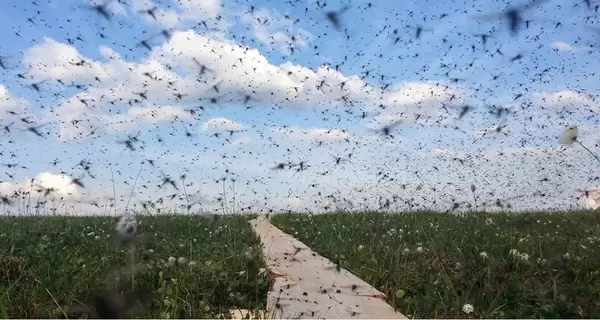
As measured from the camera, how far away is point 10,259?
7582 mm

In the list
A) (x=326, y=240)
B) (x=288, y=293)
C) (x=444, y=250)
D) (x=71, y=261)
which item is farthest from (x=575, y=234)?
(x=71, y=261)

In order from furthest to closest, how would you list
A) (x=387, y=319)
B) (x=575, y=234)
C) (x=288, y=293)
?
(x=575, y=234) < (x=288, y=293) < (x=387, y=319)

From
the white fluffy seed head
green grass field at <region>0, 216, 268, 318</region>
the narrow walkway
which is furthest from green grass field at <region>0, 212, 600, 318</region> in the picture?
the white fluffy seed head

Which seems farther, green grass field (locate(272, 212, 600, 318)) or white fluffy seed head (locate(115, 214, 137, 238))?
green grass field (locate(272, 212, 600, 318))

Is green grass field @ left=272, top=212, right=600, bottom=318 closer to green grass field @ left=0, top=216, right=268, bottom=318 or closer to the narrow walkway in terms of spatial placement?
the narrow walkway

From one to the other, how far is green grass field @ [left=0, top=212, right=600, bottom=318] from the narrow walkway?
279mm

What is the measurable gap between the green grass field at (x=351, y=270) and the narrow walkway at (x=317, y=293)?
28cm

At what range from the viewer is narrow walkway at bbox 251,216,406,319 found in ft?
18.2

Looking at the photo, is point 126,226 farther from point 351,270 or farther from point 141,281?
point 351,270

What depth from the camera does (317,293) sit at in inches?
250

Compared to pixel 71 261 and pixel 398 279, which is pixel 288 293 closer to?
pixel 398 279

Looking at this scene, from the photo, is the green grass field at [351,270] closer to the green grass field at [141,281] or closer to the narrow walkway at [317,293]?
the green grass field at [141,281]

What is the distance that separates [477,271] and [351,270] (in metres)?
1.69

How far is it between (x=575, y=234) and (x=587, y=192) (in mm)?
8026
